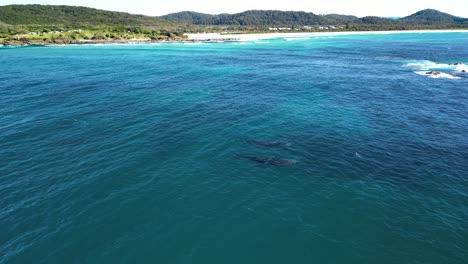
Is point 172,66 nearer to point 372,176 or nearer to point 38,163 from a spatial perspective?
point 38,163

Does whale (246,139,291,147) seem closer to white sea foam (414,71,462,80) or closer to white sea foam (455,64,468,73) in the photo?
white sea foam (414,71,462,80)

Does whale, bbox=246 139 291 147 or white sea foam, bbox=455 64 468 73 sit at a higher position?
white sea foam, bbox=455 64 468 73

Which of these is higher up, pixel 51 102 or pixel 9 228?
pixel 51 102

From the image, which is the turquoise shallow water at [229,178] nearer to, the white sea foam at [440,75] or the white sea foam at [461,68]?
the white sea foam at [440,75]

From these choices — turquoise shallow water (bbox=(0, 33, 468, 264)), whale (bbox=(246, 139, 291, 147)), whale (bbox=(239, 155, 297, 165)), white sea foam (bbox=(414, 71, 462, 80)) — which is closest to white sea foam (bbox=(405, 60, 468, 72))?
white sea foam (bbox=(414, 71, 462, 80))

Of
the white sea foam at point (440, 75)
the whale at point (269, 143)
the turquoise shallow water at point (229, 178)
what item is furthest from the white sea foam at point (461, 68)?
the whale at point (269, 143)

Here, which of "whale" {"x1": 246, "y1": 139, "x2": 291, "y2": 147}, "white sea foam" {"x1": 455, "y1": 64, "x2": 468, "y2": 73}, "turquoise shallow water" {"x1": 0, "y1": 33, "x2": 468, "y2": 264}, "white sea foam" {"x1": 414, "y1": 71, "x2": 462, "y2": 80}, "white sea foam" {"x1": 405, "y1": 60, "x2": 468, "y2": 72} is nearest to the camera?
"turquoise shallow water" {"x1": 0, "y1": 33, "x2": 468, "y2": 264}

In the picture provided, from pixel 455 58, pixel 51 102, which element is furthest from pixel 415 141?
pixel 455 58

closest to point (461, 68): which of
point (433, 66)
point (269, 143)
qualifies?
point (433, 66)
